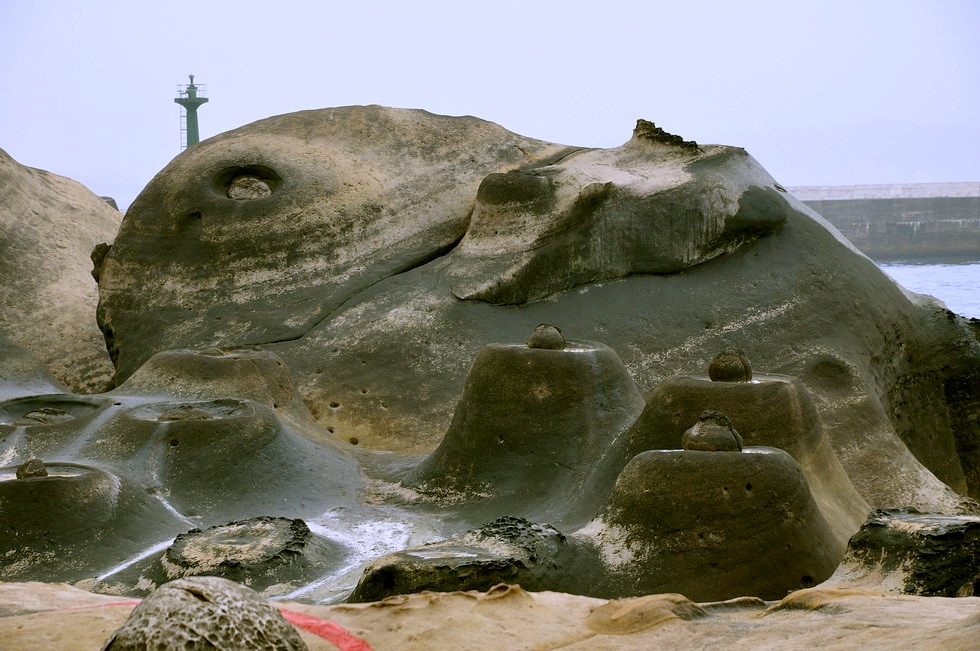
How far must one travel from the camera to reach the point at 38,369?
1080 centimetres

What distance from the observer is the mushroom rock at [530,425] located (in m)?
7.28

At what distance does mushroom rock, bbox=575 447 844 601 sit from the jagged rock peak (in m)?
5.36

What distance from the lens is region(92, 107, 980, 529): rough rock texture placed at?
9602mm

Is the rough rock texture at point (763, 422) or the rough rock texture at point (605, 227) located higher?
the rough rock texture at point (605, 227)

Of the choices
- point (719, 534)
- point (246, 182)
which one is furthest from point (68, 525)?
point (246, 182)

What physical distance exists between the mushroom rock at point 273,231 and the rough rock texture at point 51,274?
1196 mm

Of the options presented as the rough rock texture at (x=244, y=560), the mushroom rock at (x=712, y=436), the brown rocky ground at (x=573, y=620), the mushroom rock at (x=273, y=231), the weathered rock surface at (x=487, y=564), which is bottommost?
Answer: the rough rock texture at (x=244, y=560)

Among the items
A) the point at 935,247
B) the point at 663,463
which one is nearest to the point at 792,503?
the point at 663,463

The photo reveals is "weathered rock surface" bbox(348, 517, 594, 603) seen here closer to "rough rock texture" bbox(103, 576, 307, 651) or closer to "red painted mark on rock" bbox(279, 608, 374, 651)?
"red painted mark on rock" bbox(279, 608, 374, 651)

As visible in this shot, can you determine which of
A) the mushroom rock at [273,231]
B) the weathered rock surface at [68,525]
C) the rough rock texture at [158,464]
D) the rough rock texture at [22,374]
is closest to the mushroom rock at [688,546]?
the rough rock texture at [158,464]

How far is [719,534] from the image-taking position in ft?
18.3

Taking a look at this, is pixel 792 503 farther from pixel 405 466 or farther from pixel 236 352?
pixel 236 352

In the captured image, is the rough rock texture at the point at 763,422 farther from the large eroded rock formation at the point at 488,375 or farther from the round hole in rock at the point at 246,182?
the round hole in rock at the point at 246,182

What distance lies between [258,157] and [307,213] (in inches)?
27.7
